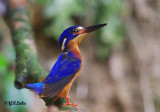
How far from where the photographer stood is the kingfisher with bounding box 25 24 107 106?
1223 mm

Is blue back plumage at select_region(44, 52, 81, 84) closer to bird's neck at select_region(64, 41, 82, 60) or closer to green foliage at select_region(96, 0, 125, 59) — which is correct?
bird's neck at select_region(64, 41, 82, 60)

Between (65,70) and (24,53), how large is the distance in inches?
24.7

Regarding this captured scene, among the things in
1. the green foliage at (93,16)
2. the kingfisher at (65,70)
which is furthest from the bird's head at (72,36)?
the green foliage at (93,16)

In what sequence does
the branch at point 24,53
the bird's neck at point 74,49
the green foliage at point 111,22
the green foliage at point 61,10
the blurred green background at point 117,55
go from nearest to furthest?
the bird's neck at point 74,49 < the branch at point 24,53 < the green foliage at point 61,10 < the green foliage at point 111,22 < the blurred green background at point 117,55

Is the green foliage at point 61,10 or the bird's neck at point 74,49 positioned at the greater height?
the green foliage at point 61,10

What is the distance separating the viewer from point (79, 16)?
4.00 metres

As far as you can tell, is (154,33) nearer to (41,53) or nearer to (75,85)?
(75,85)

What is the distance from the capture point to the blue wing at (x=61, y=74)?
48.0 inches

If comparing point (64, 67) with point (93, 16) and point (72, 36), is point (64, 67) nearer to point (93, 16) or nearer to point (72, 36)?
point (72, 36)

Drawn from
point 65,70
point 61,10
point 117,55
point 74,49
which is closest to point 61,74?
point 65,70

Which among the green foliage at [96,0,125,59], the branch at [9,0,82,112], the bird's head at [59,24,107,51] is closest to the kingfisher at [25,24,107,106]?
the bird's head at [59,24,107,51]

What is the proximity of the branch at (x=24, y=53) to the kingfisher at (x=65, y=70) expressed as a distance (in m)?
0.10

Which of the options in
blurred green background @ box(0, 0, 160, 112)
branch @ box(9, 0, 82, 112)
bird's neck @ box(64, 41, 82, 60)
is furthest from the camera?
blurred green background @ box(0, 0, 160, 112)

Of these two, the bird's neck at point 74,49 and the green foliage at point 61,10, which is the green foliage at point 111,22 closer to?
the green foliage at point 61,10
